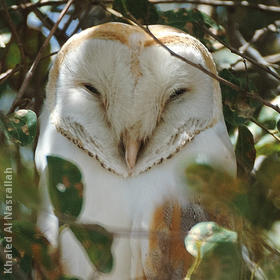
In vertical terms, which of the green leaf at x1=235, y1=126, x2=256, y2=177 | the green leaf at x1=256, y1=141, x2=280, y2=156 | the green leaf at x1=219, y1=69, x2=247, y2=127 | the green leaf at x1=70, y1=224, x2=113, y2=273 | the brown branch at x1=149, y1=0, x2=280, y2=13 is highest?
the green leaf at x1=70, y1=224, x2=113, y2=273

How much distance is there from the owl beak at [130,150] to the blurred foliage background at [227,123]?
10.3 inches

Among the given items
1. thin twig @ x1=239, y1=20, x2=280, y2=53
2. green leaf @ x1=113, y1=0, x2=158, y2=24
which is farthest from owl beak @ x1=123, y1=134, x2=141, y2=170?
thin twig @ x1=239, y1=20, x2=280, y2=53

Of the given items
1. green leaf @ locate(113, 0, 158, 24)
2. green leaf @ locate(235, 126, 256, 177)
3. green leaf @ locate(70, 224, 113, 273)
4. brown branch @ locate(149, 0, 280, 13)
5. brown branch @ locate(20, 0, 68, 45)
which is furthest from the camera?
brown branch @ locate(20, 0, 68, 45)

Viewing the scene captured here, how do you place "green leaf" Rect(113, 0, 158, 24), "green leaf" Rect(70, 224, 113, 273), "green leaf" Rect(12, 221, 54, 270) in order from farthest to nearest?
"green leaf" Rect(113, 0, 158, 24) < "green leaf" Rect(12, 221, 54, 270) < "green leaf" Rect(70, 224, 113, 273)

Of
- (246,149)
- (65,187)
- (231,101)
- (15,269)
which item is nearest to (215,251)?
(65,187)

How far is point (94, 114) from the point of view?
1739mm

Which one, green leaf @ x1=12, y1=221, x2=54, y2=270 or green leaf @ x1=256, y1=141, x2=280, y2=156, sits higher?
green leaf @ x1=12, y1=221, x2=54, y2=270

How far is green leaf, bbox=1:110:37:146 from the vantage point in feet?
4.96

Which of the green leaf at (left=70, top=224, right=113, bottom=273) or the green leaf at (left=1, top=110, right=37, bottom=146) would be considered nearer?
the green leaf at (left=70, top=224, right=113, bottom=273)

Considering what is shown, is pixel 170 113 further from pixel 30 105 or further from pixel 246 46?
pixel 246 46

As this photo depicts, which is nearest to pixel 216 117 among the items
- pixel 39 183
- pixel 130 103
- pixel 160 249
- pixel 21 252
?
pixel 130 103

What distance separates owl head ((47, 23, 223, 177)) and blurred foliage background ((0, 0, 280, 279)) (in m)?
0.09

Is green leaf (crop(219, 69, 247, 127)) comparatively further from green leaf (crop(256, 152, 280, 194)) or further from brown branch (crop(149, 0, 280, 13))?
green leaf (crop(256, 152, 280, 194))

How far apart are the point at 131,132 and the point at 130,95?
111 millimetres
